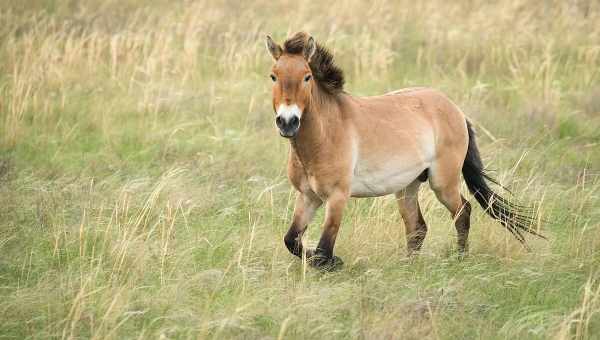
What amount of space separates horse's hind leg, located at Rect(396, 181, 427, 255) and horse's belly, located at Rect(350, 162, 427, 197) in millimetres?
386

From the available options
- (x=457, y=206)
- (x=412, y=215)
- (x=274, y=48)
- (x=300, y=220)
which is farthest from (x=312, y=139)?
(x=457, y=206)

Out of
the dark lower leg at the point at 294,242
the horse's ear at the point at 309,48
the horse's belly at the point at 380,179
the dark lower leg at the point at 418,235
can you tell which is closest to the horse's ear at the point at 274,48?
the horse's ear at the point at 309,48

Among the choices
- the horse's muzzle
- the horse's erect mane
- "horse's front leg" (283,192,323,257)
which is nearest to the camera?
the horse's muzzle

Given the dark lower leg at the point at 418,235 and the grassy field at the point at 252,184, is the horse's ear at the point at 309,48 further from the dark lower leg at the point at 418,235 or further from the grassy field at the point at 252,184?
the dark lower leg at the point at 418,235

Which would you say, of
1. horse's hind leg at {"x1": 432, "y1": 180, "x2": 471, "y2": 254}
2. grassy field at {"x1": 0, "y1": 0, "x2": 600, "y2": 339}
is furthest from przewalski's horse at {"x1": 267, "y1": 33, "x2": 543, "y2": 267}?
grassy field at {"x1": 0, "y1": 0, "x2": 600, "y2": 339}

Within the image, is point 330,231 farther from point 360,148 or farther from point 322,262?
point 360,148

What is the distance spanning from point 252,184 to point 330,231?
7.62ft

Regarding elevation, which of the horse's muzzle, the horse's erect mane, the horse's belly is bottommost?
the horse's belly

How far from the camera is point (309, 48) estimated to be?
17.0ft

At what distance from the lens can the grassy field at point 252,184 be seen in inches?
173

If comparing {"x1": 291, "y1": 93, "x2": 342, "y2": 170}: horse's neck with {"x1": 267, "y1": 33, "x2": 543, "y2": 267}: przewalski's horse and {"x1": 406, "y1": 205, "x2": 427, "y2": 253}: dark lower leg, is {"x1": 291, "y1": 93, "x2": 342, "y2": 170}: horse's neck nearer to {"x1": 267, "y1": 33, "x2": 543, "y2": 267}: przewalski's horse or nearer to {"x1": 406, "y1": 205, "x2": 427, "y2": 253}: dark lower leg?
{"x1": 267, "y1": 33, "x2": 543, "y2": 267}: przewalski's horse

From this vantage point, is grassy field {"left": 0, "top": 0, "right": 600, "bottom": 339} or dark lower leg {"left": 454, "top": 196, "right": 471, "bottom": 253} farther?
dark lower leg {"left": 454, "top": 196, "right": 471, "bottom": 253}

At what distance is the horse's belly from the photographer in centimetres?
546

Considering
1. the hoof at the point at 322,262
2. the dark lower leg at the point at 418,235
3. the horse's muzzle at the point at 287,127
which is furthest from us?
the dark lower leg at the point at 418,235
